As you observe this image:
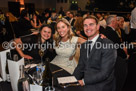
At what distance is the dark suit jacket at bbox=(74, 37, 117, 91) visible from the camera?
142 centimetres

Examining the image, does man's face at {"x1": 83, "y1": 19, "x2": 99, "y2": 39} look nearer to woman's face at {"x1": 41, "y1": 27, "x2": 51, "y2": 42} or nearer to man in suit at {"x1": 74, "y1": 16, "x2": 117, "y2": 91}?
man in suit at {"x1": 74, "y1": 16, "x2": 117, "y2": 91}

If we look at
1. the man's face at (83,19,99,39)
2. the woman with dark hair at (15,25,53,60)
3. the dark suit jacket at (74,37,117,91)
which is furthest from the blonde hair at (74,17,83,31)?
the dark suit jacket at (74,37,117,91)

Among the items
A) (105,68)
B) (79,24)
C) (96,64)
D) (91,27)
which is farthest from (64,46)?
(79,24)

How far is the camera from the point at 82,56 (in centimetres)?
172

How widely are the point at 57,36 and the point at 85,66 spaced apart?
3.30 feet

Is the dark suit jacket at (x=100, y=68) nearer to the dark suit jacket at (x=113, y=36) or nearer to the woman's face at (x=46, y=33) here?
the woman's face at (x=46, y=33)

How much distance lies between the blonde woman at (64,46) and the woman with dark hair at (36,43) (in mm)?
152

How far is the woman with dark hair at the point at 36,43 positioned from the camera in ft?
7.69

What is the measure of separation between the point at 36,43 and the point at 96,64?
119 centimetres

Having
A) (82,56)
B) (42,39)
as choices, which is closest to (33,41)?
(42,39)

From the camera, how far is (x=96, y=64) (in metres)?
1.57

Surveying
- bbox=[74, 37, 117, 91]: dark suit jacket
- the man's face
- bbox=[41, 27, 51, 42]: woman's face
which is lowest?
bbox=[74, 37, 117, 91]: dark suit jacket

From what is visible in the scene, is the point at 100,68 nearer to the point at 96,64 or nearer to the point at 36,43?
the point at 96,64

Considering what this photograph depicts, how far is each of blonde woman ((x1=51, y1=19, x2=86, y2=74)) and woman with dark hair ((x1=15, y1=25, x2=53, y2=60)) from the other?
152 millimetres
